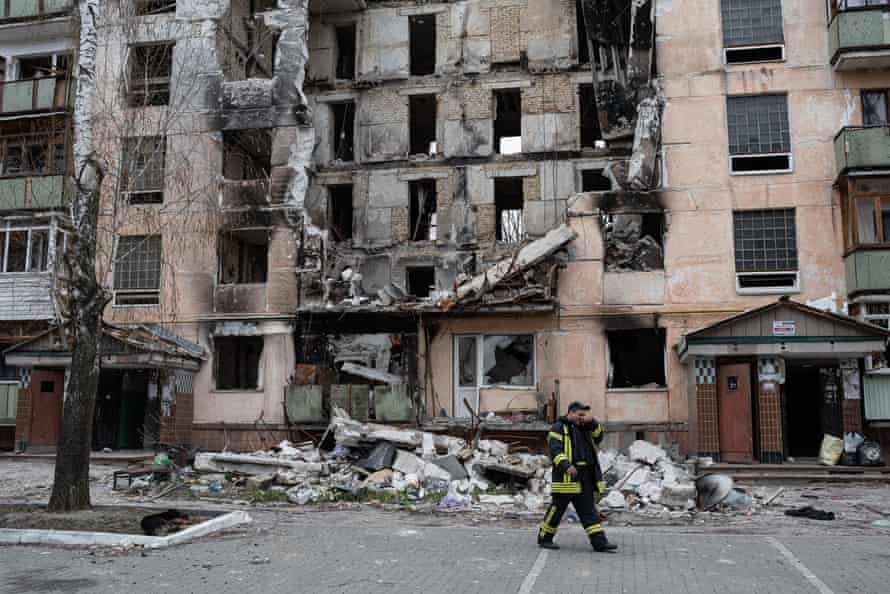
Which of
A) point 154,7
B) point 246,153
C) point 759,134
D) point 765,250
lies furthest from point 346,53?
point 765,250

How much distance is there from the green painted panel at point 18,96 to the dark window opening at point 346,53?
A: 1035 cm

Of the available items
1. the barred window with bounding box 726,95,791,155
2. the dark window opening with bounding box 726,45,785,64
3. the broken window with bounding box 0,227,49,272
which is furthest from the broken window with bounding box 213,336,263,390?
the dark window opening with bounding box 726,45,785,64

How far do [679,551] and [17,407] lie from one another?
21.6m

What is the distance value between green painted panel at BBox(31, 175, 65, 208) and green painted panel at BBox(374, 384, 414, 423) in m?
12.4

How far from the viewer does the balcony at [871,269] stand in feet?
70.3

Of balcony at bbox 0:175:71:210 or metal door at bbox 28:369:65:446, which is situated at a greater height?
balcony at bbox 0:175:71:210

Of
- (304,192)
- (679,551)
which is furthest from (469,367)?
(679,551)

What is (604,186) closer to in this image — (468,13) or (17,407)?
(468,13)

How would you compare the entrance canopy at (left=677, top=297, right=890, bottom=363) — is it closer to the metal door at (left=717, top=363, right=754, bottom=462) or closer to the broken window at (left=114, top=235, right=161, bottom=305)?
the metal door at (left=717, top=363, right=754, bottom=462)

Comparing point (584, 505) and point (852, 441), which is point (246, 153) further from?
point (584, 505)

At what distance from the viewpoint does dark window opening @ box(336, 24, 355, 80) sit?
29875 mm

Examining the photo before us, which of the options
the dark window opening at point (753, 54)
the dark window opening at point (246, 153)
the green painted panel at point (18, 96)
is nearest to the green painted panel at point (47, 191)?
the green painted panel at point (18, 96)

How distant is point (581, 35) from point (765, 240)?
9.80 m

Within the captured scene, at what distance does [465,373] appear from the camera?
2448 centimetres
